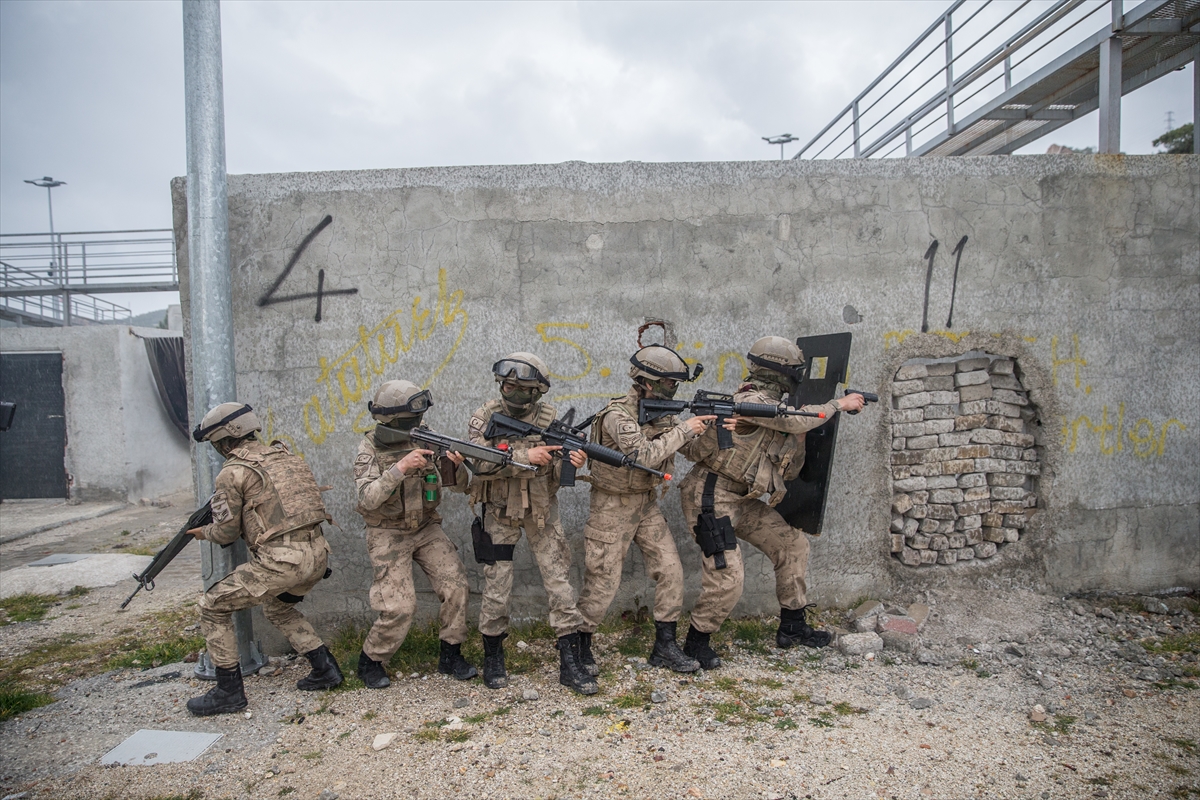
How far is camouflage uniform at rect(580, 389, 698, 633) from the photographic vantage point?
3941mm

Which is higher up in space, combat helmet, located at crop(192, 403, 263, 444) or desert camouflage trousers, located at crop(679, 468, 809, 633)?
combat helmet, located at crop(192, 403, 263, 444)

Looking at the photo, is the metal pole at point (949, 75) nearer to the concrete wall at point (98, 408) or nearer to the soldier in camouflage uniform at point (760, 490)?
the soldier in camouflage uniform at point (760, 490)

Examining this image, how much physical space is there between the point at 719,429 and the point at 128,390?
1007cm

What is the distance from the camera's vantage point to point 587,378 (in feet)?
14.9

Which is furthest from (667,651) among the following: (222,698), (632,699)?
(222,698)

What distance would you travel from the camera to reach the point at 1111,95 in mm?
4906

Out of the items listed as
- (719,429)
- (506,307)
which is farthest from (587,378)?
(719,429)

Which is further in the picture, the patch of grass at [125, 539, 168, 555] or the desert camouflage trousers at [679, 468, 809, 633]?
the patch of grass at [125, 539, 168, 555]

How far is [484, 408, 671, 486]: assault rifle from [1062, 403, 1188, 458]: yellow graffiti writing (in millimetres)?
3100

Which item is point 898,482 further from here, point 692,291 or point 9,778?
point 9,778

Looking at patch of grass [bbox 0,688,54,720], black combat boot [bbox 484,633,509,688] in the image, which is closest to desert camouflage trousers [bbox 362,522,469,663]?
black combat boot [bbox 484,633,509,688]

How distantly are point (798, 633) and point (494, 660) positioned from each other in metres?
1.85

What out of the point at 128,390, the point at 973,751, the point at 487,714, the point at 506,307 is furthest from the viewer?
the point at 128,390

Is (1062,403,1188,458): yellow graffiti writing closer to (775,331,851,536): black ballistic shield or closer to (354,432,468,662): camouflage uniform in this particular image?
(775,331,851,536): black ballistic shield
